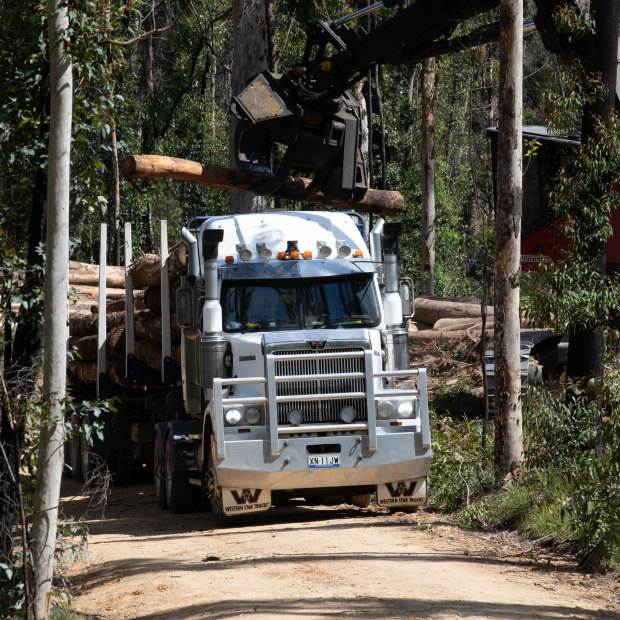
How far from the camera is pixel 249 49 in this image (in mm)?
19062

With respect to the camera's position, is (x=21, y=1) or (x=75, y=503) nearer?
(x=21, y=1)

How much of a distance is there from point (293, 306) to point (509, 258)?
2682 mm

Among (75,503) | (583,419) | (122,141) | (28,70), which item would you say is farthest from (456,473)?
(122,141)

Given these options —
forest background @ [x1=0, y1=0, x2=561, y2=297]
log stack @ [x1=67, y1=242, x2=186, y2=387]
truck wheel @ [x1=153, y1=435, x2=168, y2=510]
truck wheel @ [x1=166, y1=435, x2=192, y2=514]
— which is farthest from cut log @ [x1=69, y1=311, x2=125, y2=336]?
forest background @ [x1=0, y1=0, x2=561, y2=297]

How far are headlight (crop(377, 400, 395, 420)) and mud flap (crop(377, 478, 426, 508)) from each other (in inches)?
29.9

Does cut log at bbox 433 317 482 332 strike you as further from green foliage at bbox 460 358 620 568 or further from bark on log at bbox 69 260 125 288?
green foliage at bbox 460 358 620 568

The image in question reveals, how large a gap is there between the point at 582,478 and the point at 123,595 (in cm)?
458

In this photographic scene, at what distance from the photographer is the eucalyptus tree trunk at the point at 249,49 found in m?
19.0

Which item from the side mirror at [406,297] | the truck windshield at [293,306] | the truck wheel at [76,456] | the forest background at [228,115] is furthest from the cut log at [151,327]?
the forest background at [228,115]

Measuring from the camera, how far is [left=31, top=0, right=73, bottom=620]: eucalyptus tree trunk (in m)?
7.88

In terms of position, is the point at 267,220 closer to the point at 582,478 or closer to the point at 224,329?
the point at 224,329

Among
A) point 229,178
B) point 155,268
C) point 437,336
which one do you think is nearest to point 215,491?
point 229,178

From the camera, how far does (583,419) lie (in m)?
10.9

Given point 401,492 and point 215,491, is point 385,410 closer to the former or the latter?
point 401,492
